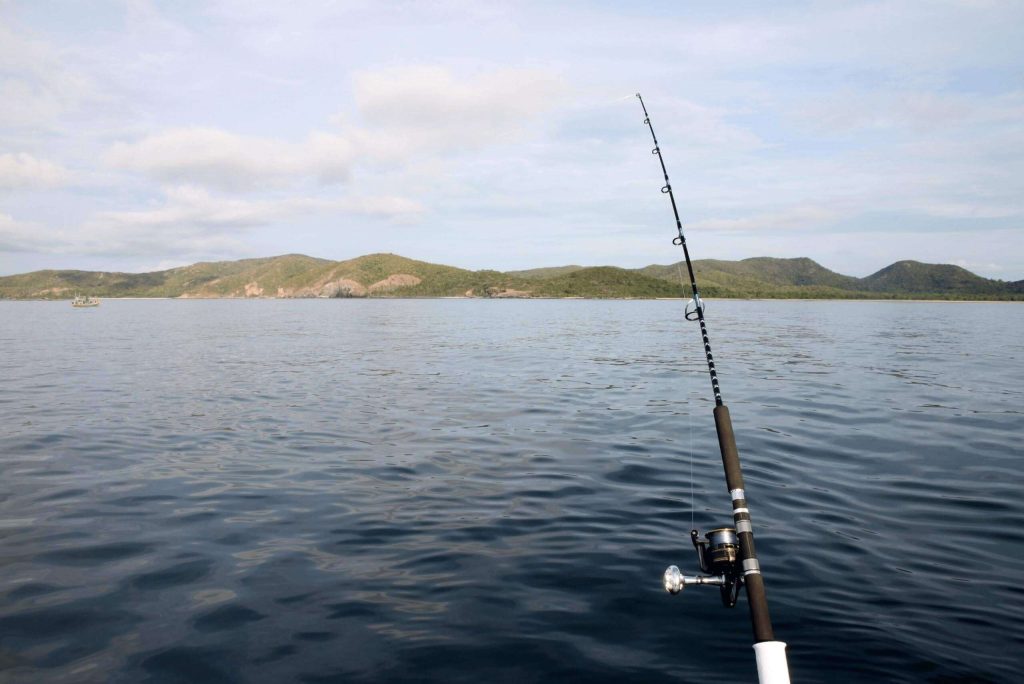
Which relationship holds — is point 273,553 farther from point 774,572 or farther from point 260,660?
point 774,572

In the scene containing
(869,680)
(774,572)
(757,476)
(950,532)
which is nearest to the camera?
(869,680)

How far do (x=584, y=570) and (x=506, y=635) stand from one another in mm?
1702

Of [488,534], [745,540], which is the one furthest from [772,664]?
[488,534]

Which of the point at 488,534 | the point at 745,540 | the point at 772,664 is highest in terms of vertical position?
the point at 745,540

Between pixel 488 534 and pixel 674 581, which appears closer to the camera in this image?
pixel 674 581

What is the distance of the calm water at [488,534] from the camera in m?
5.68

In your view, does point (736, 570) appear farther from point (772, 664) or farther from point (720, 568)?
point (772, 664)

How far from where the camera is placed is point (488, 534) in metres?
8.54

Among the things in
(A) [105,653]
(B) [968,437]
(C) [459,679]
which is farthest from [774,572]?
(B) [968,437]

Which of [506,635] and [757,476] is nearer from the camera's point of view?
[506,635]

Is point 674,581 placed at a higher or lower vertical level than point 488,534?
higher

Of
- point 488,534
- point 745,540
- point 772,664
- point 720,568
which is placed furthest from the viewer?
point 488,534

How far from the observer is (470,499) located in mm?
9992

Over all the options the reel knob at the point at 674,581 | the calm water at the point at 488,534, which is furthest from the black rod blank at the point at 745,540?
the calm water at the point at 488,534
